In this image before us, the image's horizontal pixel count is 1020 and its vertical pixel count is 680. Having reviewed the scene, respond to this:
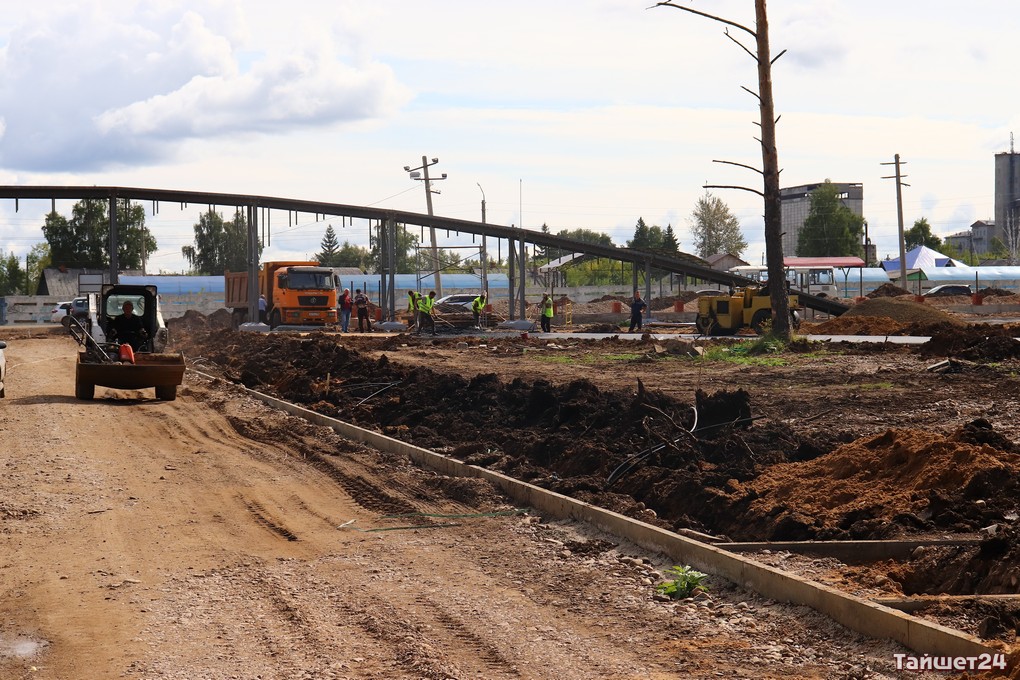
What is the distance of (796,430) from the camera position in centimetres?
1334

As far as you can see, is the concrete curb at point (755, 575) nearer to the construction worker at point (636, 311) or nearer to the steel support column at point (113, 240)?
the construction worker at point (636, 311)

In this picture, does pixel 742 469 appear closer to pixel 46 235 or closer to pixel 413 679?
pixel 413 679

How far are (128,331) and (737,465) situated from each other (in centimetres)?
1439

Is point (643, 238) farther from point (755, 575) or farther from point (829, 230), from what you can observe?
point (755, 575)

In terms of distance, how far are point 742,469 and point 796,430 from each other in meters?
3.00

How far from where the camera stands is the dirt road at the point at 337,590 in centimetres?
606

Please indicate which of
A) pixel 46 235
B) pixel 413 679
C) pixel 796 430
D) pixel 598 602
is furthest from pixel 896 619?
pixel 46 235

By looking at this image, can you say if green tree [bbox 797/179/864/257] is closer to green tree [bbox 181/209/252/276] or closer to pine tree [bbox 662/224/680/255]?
pine tree [bbox 662/224/680/255]

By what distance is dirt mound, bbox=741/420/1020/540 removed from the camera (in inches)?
330

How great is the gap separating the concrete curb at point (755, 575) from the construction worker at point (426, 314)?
29.9 metres

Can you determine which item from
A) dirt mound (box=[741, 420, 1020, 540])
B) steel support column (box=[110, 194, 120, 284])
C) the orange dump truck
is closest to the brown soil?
dirt mound (box=[741, 420, 1020, 540])

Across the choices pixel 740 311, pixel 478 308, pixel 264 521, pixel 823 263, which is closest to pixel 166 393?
pixel 264 521

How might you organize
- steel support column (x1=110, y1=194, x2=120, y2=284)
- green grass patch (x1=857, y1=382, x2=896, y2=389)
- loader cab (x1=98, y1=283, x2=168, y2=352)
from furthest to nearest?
steel support column (x1=110, y1=194, x2=120, y2=284) < loader cab (x1=98, y1=283, x2=168, y2=352) < green grass patch (x1=857, y1=382, x2=896, y2=389)

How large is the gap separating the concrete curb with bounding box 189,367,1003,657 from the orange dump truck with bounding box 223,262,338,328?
118 feet
